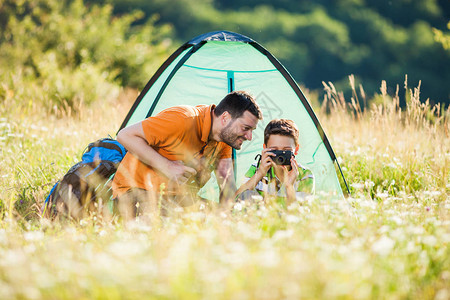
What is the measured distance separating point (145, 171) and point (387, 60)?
21.0 meters

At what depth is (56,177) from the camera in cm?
351

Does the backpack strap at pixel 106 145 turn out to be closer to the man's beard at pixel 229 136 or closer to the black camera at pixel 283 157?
the man's beard at pixel 229 136

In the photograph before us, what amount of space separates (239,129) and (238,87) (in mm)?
915

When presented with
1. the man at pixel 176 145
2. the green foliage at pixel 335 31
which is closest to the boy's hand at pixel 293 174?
the man at pixel 176 145

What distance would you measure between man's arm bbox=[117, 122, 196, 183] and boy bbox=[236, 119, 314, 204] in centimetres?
46

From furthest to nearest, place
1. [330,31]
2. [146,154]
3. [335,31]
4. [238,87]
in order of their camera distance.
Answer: [335,31]
[330,31]
[238,87]
[146,154]

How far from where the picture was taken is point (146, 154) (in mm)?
2742

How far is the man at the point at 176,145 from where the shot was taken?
276 cm

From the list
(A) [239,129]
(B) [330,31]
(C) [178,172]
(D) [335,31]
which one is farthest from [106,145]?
(D) [335,31]

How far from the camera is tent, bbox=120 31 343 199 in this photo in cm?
349

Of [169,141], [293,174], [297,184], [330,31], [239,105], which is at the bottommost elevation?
[297,184]

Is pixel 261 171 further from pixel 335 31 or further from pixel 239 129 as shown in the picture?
pixel 335 31

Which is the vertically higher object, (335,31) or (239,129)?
(335,31)

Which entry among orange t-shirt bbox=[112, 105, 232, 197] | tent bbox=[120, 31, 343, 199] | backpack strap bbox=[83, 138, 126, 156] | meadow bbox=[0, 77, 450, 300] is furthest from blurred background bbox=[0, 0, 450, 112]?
meadow bbox=[0, 77, 450, 300]
